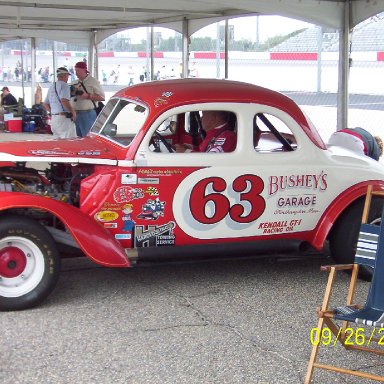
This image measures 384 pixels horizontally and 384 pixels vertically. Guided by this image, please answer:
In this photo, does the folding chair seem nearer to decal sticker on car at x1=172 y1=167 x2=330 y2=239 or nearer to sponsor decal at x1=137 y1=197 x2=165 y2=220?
decal sticker on car at x1=172 y1=167 x2=330 y2=239

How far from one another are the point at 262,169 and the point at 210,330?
4.95ft

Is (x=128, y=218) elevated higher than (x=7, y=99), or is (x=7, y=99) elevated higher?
(x=7, y=99)

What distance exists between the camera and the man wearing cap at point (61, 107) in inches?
487

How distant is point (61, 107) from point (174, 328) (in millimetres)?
8745

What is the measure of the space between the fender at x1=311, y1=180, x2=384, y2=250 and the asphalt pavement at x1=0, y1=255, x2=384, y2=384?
1.35 feet

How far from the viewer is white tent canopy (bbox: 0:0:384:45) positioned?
9516 mm

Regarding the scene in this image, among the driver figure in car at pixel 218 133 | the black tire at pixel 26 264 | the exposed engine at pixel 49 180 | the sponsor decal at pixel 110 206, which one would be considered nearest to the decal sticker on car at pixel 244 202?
the driver figure in car at pixel 218 133

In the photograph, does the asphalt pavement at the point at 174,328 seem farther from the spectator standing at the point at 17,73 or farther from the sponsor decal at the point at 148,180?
the spectator standing at the point at 17,73

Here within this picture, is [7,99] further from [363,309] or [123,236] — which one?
[363,309]

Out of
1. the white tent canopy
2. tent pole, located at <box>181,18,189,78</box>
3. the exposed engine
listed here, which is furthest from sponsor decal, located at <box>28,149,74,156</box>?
tent pole, located at <box>181,18,189,78</box>

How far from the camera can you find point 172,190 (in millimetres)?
5199

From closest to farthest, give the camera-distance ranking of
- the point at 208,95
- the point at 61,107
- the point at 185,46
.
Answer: the point at 208,95, the point at 61,107, the point at 185,46

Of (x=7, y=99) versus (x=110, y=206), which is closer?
(x=110, y=206)

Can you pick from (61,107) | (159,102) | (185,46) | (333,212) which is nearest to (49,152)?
(159,102)
